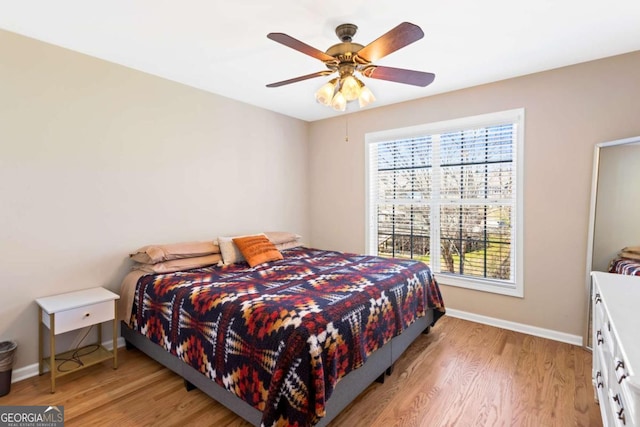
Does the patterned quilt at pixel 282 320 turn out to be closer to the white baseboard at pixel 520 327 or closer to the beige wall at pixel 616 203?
the white baseboard at pixel 520 327

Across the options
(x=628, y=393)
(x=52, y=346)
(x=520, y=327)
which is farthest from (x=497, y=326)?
(x=52, y=346)

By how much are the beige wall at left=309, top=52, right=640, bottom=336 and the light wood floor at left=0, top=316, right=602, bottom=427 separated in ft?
1.56

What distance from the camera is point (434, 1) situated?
1.92 meters

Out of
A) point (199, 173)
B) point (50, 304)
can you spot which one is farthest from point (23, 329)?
point (199, 173)

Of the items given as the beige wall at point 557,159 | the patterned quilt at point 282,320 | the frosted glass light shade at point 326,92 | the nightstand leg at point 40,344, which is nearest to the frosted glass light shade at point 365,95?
the frosted glass light shade at point 326,92

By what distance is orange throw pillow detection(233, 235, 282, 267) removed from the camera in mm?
3053

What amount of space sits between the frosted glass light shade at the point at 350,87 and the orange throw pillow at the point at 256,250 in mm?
1694

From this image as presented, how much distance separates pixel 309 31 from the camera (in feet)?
7.35

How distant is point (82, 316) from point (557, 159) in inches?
164

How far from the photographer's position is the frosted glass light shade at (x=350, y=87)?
215 centimetres

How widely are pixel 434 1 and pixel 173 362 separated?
299 cm

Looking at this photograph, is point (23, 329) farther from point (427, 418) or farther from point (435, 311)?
point (435, 311)

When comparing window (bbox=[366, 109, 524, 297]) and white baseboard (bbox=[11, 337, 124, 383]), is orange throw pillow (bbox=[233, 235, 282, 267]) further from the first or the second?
white baseboard (bbox=[11, 337, 124, 383])

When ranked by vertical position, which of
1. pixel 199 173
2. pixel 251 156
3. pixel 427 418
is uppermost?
pixel 251 156
